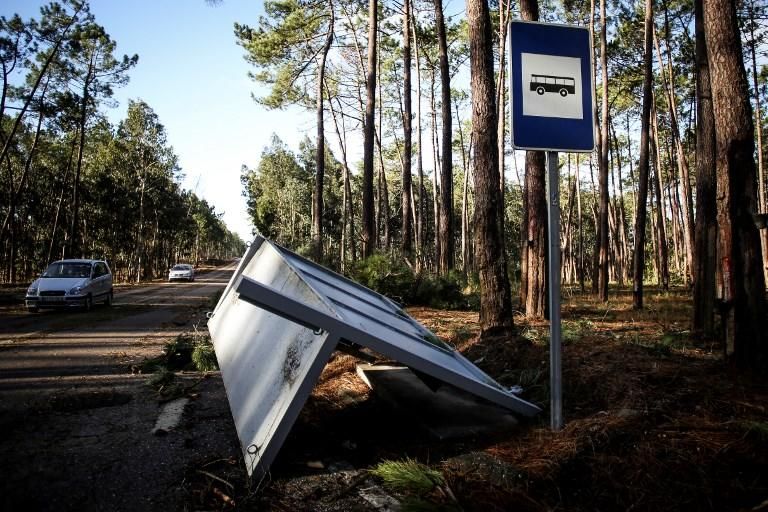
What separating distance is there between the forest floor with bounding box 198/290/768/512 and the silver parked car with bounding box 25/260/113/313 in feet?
45.7

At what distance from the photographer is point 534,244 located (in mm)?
8289

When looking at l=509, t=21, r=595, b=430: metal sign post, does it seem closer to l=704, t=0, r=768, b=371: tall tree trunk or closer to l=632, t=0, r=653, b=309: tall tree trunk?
l=704, t=0, r=768, b=371: tall tree trunk

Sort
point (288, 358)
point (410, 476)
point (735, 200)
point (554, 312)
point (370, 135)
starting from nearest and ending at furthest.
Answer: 1. point (410, 476)
2. point (288, 358)
3. point (554, 312)
4. point (735, 200)
5. point (370, 135)

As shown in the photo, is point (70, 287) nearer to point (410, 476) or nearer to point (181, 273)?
point (410, 476)

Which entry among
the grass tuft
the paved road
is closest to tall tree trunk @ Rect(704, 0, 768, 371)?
the grass tuft

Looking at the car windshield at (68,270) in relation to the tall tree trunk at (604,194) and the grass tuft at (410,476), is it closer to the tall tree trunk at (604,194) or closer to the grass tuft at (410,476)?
the grass tuft at (410,476)

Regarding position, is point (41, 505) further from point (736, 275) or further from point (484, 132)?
point (484, 132)

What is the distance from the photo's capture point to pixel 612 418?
3.15 m

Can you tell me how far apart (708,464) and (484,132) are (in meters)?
5.07

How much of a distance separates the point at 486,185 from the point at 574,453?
178 inches

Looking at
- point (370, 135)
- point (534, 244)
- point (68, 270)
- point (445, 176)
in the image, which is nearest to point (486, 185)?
point (534, 244)

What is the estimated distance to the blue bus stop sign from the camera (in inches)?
124

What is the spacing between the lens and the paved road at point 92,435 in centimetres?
263

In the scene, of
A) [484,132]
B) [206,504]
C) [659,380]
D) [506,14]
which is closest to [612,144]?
[506,14]
